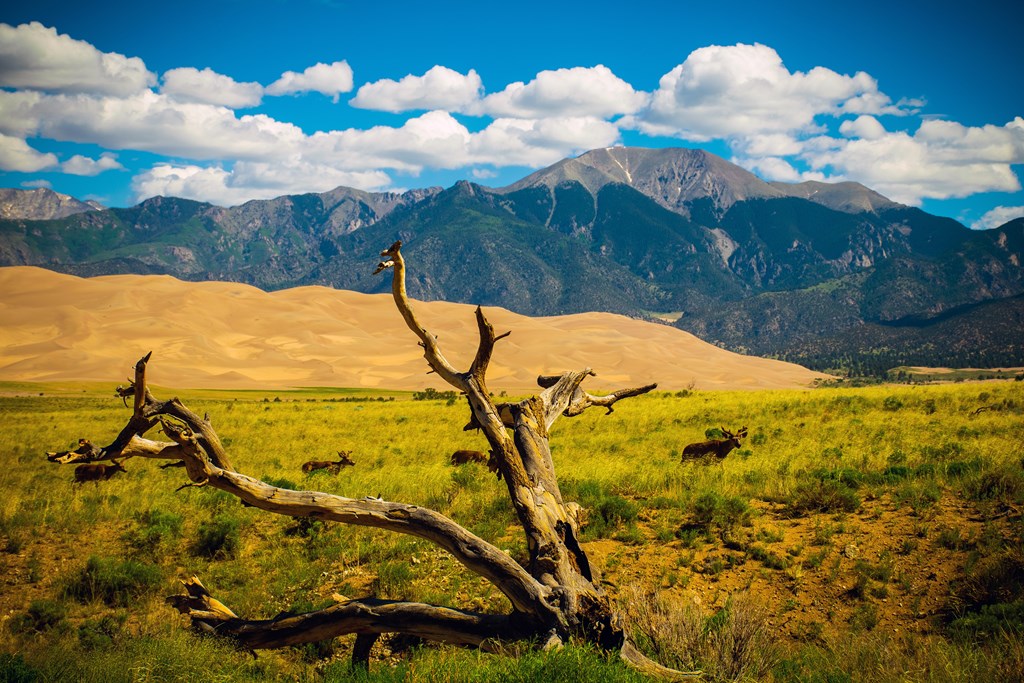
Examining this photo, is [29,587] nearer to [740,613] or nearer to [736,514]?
[740,613]

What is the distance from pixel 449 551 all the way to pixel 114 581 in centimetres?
680

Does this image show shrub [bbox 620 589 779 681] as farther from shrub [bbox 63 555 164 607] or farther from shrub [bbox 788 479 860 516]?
shrub [bbox 63 555 164 607]

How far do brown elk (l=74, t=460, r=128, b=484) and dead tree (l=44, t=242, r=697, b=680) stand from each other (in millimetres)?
9807

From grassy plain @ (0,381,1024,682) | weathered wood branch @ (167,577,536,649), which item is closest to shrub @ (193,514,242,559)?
grassy plain @ (0,381,1024,682)

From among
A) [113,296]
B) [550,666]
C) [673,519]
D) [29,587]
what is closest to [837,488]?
[673,519]

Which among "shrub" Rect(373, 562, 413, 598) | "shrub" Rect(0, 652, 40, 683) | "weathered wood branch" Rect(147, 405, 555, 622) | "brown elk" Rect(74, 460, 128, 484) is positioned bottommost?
"shrub" Rect(373, 562, 413, 598)

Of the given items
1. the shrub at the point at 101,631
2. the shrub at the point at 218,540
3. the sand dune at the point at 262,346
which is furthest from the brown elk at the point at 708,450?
the sand dune at the point at 262,346

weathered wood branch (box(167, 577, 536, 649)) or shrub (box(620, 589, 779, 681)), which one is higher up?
weathered wood branch (box(167, 577, 536, 649))

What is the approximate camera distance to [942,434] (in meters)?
16.9

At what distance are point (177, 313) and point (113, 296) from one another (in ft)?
70.5

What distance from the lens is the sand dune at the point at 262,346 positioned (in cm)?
12194

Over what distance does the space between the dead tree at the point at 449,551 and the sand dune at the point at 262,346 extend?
96.6 metres

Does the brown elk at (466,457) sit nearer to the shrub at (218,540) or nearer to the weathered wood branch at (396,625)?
the shrub at (218,540)

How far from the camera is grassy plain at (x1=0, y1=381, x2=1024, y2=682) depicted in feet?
23.1
